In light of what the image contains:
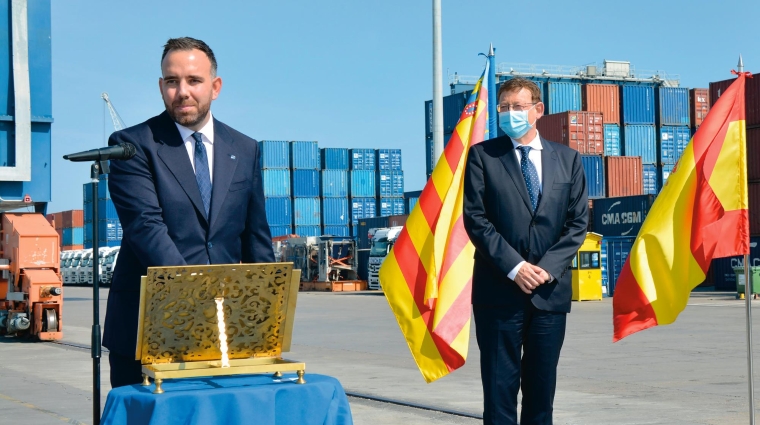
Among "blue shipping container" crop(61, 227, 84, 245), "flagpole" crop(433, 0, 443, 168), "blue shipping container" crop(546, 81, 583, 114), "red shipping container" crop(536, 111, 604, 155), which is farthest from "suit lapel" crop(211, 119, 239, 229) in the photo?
"blue shipping container" crop(61, 227, 84, 245)

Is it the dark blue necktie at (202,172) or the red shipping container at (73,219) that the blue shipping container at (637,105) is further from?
the red shipping container at (73,219)

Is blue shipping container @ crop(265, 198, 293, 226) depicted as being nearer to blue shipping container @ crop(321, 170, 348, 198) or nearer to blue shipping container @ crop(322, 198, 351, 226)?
blue shipping container @ crop(322, 198, 351, 226)

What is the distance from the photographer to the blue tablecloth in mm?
3117

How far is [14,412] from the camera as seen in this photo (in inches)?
358

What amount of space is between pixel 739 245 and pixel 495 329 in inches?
68.8

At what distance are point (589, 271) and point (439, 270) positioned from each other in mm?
27972

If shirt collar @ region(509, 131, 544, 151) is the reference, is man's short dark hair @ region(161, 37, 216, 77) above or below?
above

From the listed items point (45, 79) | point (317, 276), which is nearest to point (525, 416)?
point (45, 79)

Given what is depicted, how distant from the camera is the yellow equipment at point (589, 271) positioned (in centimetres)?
3300

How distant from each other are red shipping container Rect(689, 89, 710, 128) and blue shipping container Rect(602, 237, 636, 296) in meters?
20.1

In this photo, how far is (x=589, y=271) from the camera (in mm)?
33562

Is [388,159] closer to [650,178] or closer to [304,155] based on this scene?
[304,155]

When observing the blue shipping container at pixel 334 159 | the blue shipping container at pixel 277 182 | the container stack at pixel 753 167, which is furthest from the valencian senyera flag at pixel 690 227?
the blue shipping container at pixel 334 159

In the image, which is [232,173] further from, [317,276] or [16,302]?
[317,276]
